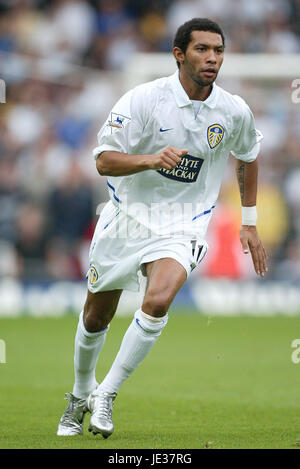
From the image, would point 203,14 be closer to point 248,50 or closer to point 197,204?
point 248,50

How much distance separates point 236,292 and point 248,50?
534 cm

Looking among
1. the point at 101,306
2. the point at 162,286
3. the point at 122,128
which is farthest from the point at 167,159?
the point at 101,306

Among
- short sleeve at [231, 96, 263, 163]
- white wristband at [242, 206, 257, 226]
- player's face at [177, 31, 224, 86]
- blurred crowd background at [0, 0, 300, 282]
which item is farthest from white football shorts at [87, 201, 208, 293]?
blurred crowd background at [0, 0, 300, 282]

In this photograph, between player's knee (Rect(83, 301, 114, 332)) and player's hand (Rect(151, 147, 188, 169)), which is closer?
player's hand (Rect(151, 147, 188, 169))

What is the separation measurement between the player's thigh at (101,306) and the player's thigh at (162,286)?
19.1 inches

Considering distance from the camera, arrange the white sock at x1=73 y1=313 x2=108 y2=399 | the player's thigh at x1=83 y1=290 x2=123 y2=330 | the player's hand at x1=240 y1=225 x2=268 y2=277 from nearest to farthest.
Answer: the player's thigh at x1=83 y1=290 x2=123 y2=330 → the white sock at x1=73 y1=313 x2=108 y2=399 → the player's hand at x1=240 y1=225 x2=268 y2=277

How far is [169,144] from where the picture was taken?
6.28m

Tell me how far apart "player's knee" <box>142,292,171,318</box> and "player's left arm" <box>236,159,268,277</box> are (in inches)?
43.8

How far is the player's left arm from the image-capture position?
675 cm

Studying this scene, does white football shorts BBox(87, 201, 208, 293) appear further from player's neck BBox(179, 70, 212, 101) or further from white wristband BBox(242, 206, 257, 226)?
player's neck BBox(179, 70, 212, 101)

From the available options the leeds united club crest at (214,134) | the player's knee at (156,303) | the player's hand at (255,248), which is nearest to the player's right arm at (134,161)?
the leeds united club crest at (214,134)

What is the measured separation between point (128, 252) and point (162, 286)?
560mm

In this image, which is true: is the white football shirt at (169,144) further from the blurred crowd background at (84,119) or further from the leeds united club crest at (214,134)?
the blurred crowd background at (84,119)

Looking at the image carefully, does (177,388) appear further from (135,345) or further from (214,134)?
(214,134)
